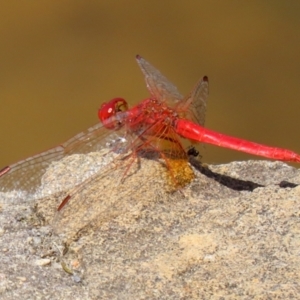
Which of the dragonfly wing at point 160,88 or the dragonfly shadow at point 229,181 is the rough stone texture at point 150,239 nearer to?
the dragonfly shadow at point 229,181

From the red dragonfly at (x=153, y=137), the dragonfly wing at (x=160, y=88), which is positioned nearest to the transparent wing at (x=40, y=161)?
the red dragonfly at (x=153, y=137)

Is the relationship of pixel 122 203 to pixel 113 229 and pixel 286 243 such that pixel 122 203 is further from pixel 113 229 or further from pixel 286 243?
pixel 286 243

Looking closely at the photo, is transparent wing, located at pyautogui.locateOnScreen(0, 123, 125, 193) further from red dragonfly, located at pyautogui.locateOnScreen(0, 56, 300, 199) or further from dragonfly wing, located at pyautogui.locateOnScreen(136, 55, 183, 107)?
dragonfly wing, located at pyautogui.locateOnScreen(136, 55, 183, 107)

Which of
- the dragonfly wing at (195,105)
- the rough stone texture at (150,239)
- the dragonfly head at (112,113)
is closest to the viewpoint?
the rough stone texture at (150,239)

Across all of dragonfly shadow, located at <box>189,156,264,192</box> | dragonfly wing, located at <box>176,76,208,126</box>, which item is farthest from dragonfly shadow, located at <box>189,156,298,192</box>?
dragonfly wing, located at <box>176,76,208,126</box>

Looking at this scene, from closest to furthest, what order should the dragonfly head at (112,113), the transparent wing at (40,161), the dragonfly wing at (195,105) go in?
the transparent wing at (40,161)
the dragonfly head at (112,113)
the dragonfly wing at (195,105)
